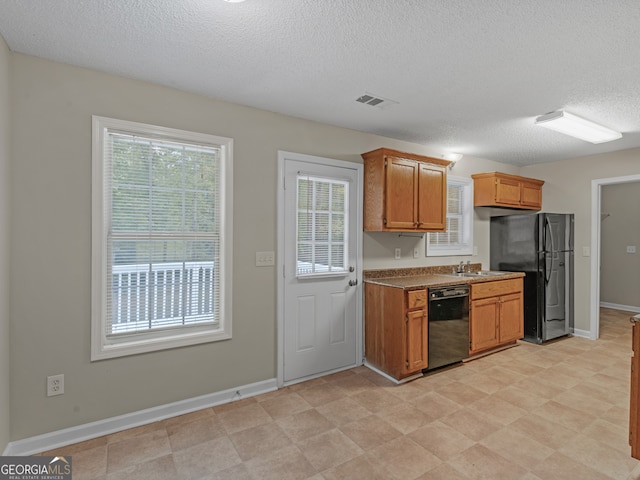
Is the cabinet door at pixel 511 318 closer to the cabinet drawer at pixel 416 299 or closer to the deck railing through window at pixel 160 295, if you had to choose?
the cabinet drawer at pixel 416 299

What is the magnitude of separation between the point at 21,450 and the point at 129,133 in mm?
2162

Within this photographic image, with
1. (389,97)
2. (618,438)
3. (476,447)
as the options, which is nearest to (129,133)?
(389,97)

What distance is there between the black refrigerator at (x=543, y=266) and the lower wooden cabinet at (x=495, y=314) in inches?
8.1

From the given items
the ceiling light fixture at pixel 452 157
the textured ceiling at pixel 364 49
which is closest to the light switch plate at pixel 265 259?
the textured ceiling at pixel 364 49

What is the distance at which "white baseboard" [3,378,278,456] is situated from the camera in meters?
2.11

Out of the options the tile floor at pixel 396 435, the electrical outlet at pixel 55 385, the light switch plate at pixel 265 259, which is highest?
the light switch plate at pixel 265 259

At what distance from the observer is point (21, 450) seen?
2.07 m

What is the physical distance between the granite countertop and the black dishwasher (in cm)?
9

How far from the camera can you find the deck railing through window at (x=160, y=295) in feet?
7.91

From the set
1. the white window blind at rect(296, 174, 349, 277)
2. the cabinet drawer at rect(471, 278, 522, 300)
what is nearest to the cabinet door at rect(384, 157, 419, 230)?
the white window blind at rect(296, 174, 349, 277)

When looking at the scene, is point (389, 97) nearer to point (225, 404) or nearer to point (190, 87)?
point (190, 87)

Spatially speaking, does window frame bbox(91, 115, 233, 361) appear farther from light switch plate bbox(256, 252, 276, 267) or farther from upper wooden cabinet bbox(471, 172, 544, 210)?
upper wooden cabinet bbox(471, 172, 544, 210)

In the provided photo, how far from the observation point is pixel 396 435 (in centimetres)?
233

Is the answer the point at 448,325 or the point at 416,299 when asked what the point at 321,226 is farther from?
the point at 448,325
